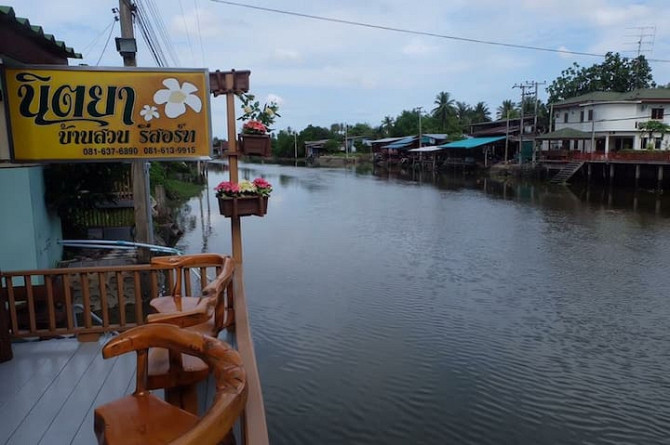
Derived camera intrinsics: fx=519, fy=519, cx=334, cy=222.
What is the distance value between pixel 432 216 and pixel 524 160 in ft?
90.1

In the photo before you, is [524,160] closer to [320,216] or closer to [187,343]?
[320,216]

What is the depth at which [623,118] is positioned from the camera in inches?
1618

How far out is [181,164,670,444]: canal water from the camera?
6.66 meters

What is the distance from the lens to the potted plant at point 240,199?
515 centimetres

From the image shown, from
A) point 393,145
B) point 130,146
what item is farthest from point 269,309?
point 393,145

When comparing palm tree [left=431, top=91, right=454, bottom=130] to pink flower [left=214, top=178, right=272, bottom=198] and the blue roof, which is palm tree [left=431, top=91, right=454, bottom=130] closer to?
the blue roof

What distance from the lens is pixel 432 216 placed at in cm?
2355

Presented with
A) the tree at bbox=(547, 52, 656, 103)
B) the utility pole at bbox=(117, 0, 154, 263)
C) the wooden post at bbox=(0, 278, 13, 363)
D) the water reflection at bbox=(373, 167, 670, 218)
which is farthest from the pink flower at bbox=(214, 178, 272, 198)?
the tree at bbox=(547, 52, 656, 103)

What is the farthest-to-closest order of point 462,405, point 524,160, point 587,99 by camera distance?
1. point 524,160
2. point 587,99
3. point 462,405

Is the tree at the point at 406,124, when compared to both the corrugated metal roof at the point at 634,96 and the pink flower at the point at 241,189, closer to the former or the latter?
the corrugated metal roof at the point at 634,96

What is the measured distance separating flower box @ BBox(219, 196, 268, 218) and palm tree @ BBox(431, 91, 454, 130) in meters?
74.4

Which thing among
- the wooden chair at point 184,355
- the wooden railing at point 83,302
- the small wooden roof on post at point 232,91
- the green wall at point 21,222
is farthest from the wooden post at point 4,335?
the green wall at point 21,222

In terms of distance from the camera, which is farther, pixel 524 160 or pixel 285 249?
pixel 524 160

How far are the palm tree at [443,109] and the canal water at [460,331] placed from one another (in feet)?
194
